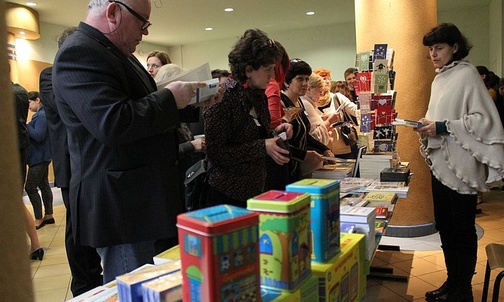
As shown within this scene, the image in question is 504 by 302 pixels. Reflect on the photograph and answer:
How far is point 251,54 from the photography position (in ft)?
6.54

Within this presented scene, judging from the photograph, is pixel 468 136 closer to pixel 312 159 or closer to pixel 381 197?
pixel 381 197

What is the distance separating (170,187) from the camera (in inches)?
57.1

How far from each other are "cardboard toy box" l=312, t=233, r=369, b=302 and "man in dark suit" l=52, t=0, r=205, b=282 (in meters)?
0.58

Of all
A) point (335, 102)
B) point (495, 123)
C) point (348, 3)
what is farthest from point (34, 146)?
point (348, 3)

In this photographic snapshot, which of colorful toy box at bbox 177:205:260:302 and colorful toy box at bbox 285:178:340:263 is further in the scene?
colorful toy box at bbox 285:178:340:263

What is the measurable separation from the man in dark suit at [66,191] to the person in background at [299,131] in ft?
4.01

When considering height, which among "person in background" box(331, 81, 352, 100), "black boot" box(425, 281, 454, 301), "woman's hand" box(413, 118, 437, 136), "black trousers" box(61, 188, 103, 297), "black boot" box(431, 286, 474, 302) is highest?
"person in background" box(331, 81, 352, 100)

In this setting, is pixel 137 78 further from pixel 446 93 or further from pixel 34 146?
pixel 34 146

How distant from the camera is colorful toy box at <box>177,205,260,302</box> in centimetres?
70

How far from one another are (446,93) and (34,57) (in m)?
8.17

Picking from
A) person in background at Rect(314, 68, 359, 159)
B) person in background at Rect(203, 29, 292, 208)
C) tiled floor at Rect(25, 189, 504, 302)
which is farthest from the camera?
person in background at Rect(314, 68, 359, 159)

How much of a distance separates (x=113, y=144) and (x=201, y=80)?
1.37 ft

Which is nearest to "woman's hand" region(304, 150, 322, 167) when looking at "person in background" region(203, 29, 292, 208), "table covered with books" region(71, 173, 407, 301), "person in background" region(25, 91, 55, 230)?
"person in background" region(203, 29, 292, 208)

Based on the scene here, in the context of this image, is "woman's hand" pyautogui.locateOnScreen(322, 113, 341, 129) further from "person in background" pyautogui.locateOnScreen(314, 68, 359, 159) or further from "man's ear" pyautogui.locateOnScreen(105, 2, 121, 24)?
"man's ear" pyautogui.locateOnScreen(105, 2, 121, 24)
